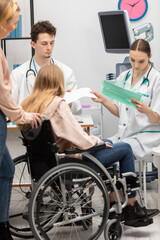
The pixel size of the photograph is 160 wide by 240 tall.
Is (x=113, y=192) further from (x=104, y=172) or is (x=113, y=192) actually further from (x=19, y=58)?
(x=19, y=58)

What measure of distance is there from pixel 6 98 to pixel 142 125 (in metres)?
1.36

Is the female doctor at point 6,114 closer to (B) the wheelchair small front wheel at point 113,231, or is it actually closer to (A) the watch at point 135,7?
(B) the wheelchair small front wheel at point 113,231

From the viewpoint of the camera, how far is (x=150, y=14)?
4762mm

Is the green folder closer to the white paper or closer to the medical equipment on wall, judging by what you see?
the white paper

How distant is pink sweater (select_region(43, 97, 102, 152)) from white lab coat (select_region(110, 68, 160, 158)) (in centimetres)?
78

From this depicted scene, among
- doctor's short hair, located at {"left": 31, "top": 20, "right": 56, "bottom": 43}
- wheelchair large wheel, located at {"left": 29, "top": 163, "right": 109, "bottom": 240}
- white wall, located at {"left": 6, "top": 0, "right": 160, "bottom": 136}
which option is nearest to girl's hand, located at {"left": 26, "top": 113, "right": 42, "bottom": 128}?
wheelchair large wheel, located at {"left": 29, "top": 163, "right": 109, "bottom": 240}

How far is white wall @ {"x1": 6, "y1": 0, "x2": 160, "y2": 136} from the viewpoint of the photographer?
4.77 m

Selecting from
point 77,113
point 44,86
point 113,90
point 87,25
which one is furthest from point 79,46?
point 44,86

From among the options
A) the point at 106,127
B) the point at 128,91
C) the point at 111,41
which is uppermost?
the point at 111,41

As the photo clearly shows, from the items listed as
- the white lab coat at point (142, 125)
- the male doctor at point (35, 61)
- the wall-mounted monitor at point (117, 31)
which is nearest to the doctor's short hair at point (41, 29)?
the male doctor at point (35, 61)

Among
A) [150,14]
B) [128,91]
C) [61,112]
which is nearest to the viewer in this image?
[61,112]

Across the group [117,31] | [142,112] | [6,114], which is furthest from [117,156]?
[117,31]

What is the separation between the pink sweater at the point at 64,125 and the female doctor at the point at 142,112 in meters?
0.66

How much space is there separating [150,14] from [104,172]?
2.71m
